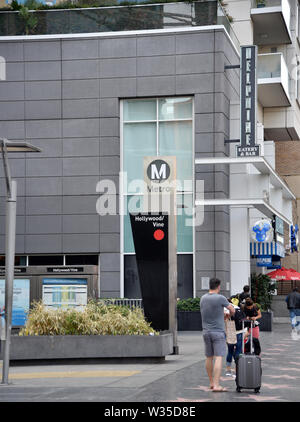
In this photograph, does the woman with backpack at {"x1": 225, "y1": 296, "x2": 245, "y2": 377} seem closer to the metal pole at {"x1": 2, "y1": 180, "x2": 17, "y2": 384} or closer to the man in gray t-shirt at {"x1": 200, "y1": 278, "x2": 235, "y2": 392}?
the man in gray t-shirt at {"x1": 200, "y1": 278, "x2": 235, "y2": 392}

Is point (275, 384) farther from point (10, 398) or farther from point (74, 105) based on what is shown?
point (74, 105)

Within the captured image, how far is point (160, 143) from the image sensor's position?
110ft

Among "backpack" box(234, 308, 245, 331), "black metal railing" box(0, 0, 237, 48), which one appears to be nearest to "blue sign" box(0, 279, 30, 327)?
"backpack" box(234, 308, 245, 331)

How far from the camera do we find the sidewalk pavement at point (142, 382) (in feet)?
42.4

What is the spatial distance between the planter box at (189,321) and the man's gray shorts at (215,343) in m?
17.2

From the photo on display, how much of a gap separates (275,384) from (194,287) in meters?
17.6

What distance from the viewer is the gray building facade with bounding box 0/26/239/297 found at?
3303cm

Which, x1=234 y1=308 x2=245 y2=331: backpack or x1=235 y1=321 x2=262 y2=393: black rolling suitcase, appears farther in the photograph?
x1=234 y1=308 x2=245 y2=331: backpack

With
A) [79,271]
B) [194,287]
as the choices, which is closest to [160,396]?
[79,271]

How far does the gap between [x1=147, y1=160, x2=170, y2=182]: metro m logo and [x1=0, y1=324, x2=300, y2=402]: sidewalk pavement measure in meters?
4.51

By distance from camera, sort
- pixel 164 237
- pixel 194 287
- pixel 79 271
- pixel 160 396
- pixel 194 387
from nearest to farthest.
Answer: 1. pixel 160 396
2. pixel 194 387
3. pixel 164 237
4. pixel 79 271
5. pixel 194 287

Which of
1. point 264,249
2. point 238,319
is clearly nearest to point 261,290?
point 264,249

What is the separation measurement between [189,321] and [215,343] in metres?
17.5

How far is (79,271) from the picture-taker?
87.8 feet
